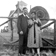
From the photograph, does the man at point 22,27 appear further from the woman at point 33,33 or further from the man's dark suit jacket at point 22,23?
the woman at point 33,33

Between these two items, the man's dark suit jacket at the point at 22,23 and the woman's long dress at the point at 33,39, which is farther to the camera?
the woman's long dress at the point at 33,39

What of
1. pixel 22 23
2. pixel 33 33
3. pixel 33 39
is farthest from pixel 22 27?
pixel 33 39

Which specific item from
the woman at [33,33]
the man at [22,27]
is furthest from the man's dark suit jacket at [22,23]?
the woman at [33,33]

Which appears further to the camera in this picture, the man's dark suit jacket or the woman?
the woman

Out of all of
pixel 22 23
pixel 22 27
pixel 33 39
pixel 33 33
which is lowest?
pixel 33 39

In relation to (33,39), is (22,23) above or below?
above

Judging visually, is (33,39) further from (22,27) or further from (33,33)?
(22,27)

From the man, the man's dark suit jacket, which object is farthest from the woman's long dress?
the man's dark suit jacket

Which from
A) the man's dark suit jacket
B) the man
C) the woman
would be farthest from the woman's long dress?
the man's dark suit jacket

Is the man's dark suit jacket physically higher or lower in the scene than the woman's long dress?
higher

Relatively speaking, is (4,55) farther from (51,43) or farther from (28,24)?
(51,43)

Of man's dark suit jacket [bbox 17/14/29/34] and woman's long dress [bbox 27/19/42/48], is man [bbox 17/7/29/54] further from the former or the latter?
woman's long dress [bbox 27/19/42/48]

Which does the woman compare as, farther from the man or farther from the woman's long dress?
the man

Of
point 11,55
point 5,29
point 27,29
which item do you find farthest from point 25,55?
point 5,29
